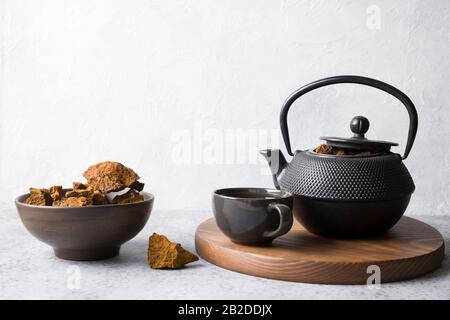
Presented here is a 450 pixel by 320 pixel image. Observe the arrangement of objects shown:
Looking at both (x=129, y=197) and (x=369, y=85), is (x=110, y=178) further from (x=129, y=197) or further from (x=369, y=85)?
(x=369, y=85)

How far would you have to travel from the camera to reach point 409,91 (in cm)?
141

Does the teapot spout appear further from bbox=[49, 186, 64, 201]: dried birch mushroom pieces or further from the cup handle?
bbox=[49, 186, 64, 201]: dried birch mushroom pieces

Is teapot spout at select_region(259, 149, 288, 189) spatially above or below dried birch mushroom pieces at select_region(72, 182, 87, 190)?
above

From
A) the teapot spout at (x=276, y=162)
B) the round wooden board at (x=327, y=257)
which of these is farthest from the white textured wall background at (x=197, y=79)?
the round wooden board at (x=327, y=257)

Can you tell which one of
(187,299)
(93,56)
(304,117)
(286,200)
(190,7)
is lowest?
(187,299)

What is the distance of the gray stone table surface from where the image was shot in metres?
0.77

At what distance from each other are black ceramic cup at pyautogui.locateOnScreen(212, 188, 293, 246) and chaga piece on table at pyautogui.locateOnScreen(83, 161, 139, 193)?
0.50ft

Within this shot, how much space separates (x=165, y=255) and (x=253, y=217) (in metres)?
0.16

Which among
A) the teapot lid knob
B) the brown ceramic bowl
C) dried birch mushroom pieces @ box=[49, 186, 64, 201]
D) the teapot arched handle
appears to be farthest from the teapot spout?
dried birch mushroom pieces @ box=[49, 186, 64, 201]

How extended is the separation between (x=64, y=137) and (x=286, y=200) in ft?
2.65

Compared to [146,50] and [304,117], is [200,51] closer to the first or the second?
[146,50]

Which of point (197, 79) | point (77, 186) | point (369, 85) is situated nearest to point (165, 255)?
point (77, 186)

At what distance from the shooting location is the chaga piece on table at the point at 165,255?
891 millimetres
